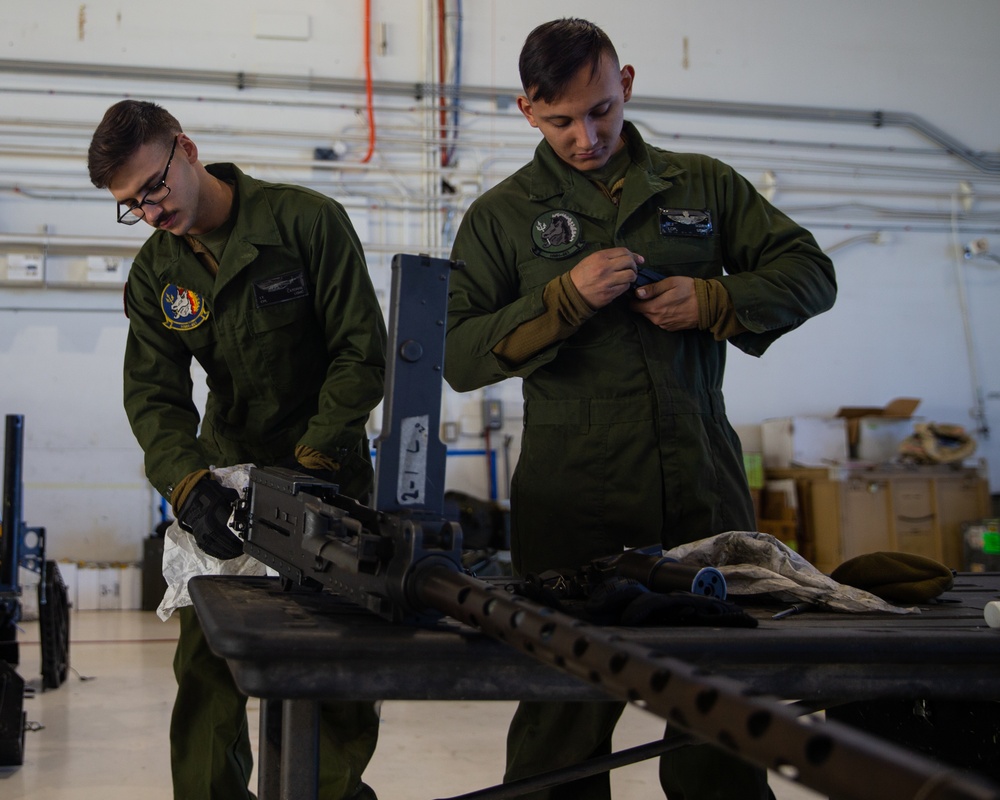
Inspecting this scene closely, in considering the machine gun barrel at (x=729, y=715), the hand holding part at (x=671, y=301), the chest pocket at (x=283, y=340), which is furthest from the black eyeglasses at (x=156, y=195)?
the machine gun barrel at (x=729, y=715)

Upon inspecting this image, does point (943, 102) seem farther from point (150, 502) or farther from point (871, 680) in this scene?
point (871, 680)

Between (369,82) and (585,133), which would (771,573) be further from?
(369,82)

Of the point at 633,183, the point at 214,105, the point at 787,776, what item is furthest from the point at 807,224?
the point at 787,776

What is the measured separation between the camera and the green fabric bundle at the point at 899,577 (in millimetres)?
1232

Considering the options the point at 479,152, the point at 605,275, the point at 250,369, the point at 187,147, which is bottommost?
the point at 250,369

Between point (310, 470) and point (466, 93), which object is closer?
point (310, 470)

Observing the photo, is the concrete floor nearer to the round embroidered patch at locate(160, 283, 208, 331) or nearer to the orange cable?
the round embroidered patch at locate(160, 283, 208, 331)

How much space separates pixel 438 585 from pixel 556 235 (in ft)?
2.88

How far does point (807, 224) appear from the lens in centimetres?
659

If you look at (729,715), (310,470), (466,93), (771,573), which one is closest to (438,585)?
(729,715)

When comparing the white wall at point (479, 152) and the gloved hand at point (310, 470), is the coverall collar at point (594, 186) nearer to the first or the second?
the gloved hand at point (310, 470)

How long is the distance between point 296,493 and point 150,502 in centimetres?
499

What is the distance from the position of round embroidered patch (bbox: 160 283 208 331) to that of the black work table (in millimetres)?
892

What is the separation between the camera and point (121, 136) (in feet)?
5.43
